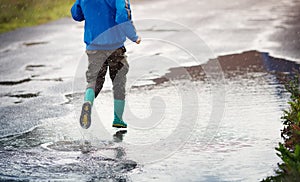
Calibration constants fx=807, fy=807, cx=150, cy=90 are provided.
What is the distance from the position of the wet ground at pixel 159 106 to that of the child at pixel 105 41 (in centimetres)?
32

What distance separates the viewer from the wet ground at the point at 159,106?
666 centimetres

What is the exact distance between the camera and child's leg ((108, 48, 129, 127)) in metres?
8.12

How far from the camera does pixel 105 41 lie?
8.00 metres

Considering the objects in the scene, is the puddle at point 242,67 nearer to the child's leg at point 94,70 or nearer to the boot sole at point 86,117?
the child's leg at point 94,70

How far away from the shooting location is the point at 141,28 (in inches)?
642

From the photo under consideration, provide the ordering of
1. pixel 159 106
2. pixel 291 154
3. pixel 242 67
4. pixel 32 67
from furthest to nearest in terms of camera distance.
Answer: pixel 32 67 → pixel 242 67 → pixel 159 106 → pixel 291 154

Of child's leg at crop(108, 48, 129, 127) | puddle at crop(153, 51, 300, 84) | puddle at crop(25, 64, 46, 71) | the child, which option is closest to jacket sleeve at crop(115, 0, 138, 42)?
the child

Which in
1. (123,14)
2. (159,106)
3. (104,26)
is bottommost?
(159,106)

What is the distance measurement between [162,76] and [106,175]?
491cm

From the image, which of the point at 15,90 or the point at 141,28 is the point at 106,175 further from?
the point at 141,28

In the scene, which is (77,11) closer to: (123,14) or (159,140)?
(123,14)

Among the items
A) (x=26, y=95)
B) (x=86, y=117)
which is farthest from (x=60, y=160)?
→ (x=26, y=95)

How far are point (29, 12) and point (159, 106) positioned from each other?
11272mm

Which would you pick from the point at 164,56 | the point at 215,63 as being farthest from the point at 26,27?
the point at 215,63
